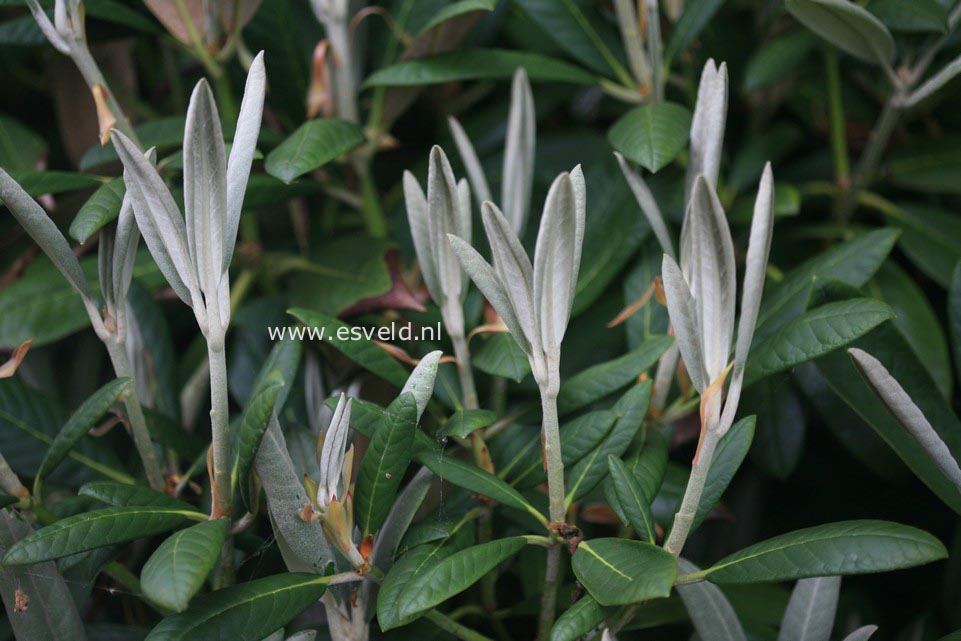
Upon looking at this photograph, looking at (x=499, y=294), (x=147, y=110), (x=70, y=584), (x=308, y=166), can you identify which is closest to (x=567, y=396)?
(x=499, y=294)

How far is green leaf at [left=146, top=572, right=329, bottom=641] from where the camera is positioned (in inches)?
21.3

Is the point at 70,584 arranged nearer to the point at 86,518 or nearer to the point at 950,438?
the point at 86,518

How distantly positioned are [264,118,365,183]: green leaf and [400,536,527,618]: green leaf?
1.09ft

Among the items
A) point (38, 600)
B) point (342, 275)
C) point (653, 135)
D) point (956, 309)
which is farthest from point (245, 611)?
point (956, 309)

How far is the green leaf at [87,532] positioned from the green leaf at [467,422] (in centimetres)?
21

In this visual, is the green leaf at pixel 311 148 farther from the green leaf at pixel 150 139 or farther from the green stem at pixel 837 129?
the green stem at pixel 837 129

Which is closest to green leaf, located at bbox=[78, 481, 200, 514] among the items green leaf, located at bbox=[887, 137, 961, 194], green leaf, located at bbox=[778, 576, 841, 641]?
green leaf, located at bbox=[778, 576, 841, 641]

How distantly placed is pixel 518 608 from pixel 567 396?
20 centimetres

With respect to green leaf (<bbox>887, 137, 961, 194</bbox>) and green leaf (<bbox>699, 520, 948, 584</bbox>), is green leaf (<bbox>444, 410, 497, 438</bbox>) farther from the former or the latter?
green leaf (<bbox>887, 137, 961, 194</bbox>)

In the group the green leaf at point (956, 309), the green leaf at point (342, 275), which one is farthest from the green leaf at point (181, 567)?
the green leaf at point (956, 309)

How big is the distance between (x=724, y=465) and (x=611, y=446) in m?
0.08

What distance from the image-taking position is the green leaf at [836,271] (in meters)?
0.75

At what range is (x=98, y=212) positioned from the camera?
0.62m

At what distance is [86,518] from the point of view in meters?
0.54
